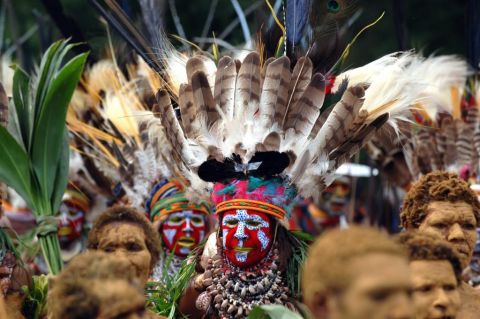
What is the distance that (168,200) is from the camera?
305 inches

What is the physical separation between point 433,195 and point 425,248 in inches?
47.0

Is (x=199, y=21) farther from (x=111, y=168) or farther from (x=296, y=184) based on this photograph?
(x=296, y=184)

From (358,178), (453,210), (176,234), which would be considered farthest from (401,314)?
(358,178)

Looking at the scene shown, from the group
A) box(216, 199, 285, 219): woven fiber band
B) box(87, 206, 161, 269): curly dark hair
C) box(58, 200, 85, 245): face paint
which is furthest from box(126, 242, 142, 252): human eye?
box(58, 200, 85, 245): face paint

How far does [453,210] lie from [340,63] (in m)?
1.03

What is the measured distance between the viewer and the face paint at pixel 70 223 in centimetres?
922

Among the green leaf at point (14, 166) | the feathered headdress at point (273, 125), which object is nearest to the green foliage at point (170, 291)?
the feathered headdress at point (273, 125)

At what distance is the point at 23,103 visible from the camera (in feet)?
20.5

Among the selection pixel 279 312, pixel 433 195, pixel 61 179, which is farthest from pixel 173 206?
pixel 279 312

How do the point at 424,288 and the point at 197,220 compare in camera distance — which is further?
the point at 197,220

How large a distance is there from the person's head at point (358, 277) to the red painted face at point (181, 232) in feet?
12.5

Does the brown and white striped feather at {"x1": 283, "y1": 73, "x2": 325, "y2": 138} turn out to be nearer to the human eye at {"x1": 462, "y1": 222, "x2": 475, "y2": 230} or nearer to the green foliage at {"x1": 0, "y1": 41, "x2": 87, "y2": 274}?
the human eye at {"x1": 462, "y1": 222, "x2": 475, "y2": 230}

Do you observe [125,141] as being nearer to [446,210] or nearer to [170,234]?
[170,234]

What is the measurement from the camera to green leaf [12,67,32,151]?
6184 millimetres
